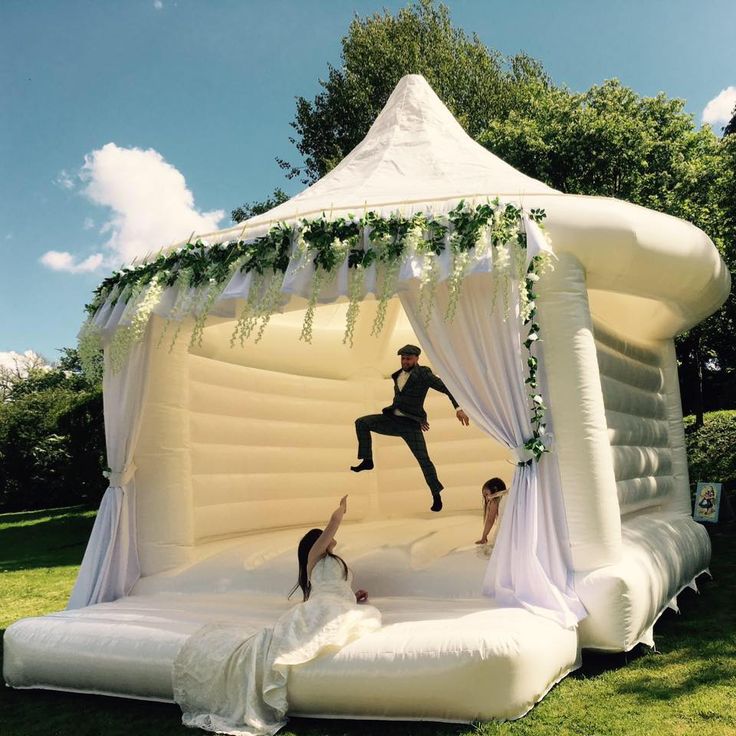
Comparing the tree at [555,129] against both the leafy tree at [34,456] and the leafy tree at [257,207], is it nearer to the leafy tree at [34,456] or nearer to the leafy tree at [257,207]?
the leafy tree at [257,207]

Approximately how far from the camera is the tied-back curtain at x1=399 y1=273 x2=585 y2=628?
161 inches

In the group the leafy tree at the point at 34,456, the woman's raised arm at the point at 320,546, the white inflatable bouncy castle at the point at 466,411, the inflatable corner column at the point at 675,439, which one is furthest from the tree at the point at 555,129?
Result: the woman's raised arm at the point at 320,546

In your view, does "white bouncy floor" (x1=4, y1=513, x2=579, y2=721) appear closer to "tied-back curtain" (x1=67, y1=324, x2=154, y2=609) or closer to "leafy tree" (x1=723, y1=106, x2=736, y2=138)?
"tied-back curtain" (x1=67, y1=324, x2=154, y2=609)

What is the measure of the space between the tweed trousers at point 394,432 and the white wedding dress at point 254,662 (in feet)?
6.96

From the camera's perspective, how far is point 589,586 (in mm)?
4105

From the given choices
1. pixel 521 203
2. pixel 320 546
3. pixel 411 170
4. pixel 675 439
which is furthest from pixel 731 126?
pixel 320 546

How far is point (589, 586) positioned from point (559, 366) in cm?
125

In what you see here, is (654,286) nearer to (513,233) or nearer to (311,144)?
(513,233)

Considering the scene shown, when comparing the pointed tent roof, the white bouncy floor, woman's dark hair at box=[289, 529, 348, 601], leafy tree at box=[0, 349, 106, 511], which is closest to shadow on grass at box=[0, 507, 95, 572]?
leafy tree at box=[0, 349, 106, 511]

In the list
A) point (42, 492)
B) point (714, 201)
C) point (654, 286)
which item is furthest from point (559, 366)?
point (42, 492)

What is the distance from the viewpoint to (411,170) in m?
5.62

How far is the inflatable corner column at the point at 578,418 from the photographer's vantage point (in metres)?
4.20

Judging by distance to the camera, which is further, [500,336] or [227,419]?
[227,419]

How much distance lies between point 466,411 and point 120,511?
261 centimetres
